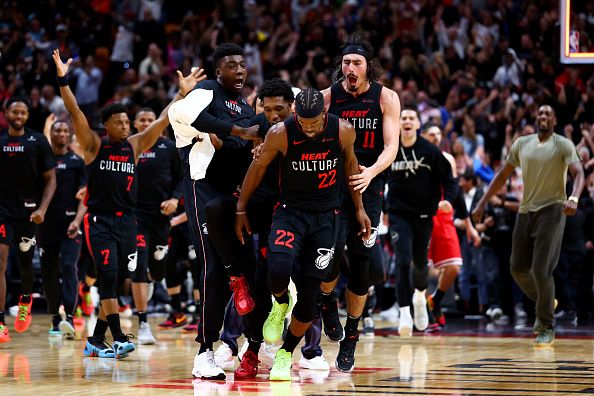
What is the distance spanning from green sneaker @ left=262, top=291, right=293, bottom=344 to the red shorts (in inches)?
208

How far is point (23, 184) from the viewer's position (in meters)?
11.2

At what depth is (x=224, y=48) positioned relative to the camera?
25.6ft

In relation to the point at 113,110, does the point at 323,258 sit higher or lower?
lower

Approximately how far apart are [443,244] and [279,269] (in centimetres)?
562

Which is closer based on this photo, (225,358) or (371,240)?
(371,240)

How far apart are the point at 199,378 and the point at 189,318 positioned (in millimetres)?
6431

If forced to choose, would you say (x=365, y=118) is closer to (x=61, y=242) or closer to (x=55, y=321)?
(x=61, y=242)

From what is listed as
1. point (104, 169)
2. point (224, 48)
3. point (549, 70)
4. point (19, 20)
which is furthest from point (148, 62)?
point (224, 48)

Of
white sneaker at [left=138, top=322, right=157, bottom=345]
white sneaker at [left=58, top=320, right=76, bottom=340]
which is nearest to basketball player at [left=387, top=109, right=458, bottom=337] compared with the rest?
white sneaker at [left=138, top=322, right=157, bottom=345]

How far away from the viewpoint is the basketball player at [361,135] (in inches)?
317

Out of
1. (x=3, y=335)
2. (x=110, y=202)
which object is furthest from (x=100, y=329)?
(x=3, y=335)

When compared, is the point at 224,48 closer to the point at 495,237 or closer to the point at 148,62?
the point at 495,237

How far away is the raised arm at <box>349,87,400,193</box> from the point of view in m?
7.53

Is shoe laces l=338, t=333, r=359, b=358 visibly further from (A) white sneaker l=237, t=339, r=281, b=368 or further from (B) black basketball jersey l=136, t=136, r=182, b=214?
(B) black basketball jersey l=136, t=136, r=182, b=214
